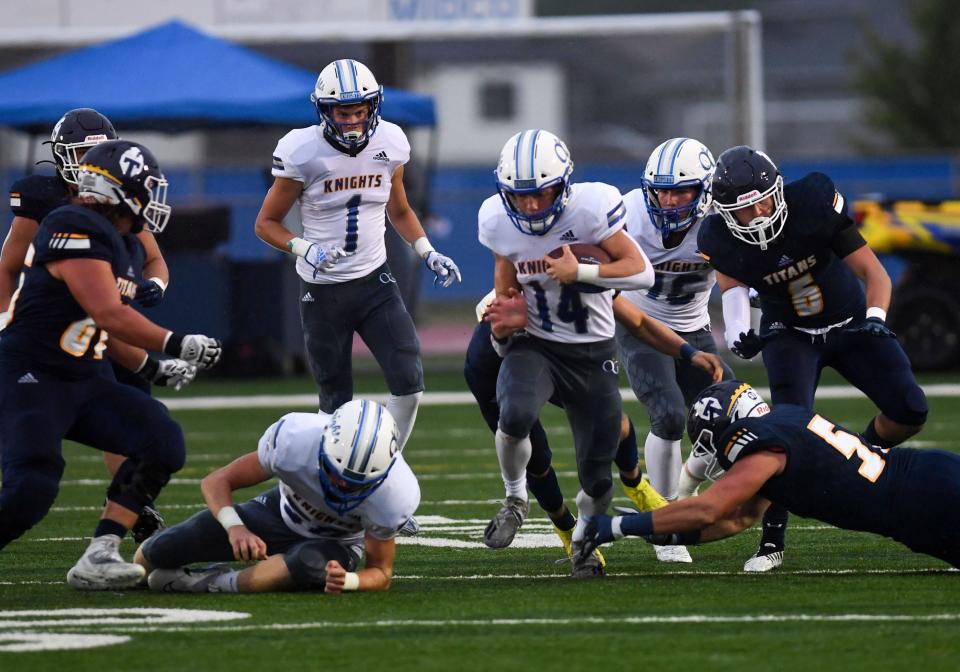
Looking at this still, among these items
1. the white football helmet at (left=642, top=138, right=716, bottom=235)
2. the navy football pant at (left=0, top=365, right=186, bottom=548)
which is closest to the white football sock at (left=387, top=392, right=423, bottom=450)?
the white football helmet at (left=642, top=138, right=716, bottom=235)

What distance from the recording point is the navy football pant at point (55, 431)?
18.9 ft

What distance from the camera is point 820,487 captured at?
5684 millimetres

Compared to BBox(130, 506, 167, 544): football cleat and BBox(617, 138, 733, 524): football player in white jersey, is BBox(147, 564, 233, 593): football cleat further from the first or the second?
BBox(617, 138, 733, 524): football player in white jersey

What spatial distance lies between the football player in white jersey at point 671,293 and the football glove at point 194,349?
202 centimetres

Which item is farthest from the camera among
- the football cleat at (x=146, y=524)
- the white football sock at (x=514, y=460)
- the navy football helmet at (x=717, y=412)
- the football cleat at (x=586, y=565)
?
the football cleat at (x=146, y=524)

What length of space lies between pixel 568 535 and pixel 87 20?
41.1 ft

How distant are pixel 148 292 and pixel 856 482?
293 cm

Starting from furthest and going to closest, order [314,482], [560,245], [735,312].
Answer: [735,312]
[560,245]
[314,482]

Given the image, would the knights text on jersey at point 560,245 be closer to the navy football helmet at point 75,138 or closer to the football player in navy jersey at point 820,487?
A: the football player in navy jersey at point 820,487

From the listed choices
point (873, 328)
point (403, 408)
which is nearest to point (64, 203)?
point (403, 408)

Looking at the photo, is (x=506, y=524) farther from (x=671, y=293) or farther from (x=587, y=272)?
(x=671, y=293)

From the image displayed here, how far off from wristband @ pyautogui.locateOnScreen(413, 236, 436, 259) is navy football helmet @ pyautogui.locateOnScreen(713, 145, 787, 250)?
1.61 meters

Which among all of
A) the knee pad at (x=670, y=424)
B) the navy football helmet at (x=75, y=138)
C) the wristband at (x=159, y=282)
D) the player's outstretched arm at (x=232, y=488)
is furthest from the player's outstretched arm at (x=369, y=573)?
the navy football helmet at (x=75, y=138)

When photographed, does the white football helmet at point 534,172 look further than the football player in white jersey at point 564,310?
No
